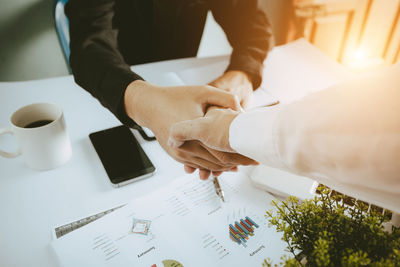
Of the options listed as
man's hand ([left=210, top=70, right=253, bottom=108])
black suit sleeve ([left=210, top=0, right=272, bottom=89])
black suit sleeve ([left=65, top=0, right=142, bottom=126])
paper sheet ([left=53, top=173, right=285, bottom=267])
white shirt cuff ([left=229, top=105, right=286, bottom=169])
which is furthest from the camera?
black suit sleeve ([left=210, top=0, right=272, bottom=89])

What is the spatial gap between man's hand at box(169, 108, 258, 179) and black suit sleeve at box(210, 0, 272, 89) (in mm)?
448

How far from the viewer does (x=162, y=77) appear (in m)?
1.05

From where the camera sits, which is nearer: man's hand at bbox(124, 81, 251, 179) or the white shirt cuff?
the white shirt cuff

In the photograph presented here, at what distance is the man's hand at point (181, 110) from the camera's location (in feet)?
2.23

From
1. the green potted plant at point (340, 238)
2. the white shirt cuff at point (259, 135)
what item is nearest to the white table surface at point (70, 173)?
the white shirt cuff at point (259, 135)

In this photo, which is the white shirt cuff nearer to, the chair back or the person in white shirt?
the person in white shirt

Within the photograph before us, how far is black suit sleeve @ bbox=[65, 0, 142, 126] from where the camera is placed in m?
0.81

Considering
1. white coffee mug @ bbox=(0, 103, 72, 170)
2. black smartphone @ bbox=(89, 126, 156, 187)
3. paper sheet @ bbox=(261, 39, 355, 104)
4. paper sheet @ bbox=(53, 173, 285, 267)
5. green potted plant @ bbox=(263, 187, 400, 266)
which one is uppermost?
green potted plant @ bbox=(263, 187, 400, 266)

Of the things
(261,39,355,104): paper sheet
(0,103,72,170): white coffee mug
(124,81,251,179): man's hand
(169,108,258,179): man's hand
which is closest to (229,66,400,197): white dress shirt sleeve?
(169,108,258,179): man's hand

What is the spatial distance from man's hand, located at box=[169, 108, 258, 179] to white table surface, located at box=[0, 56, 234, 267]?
0.43 feet

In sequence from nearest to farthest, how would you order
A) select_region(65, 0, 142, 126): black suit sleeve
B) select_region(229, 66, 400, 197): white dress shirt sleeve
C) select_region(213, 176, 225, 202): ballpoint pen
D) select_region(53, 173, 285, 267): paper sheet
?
select_region(229, 66, 400, 197): white dress shirt sleeve < select_region(53, 173, 285, 267): paper sheet < select_region(213, 176, 225, 202): ballpoint pen < select_region(65, 0, 142, 126): black suit sleeve

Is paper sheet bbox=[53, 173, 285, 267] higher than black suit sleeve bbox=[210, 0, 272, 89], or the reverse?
black suit sleeve bbox=[210, 0, 272, 89]

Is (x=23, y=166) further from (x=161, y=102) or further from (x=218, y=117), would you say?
(x=218, y=117)

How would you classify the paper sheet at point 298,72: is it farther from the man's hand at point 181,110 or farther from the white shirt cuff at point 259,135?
the white shirt cuff at point 259,135
